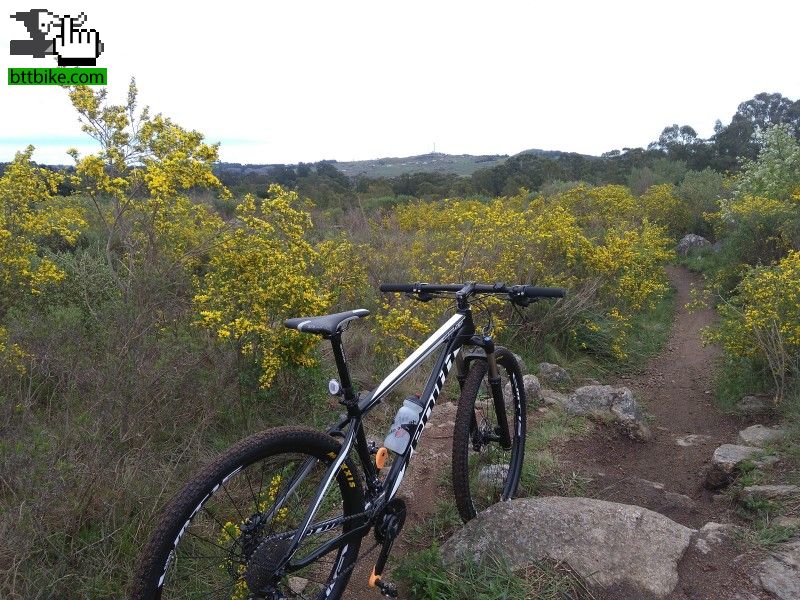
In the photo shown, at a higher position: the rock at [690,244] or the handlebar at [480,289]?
the handlebar at [480,289]

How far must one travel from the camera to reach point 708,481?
4.09 meters

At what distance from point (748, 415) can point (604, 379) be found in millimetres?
1550

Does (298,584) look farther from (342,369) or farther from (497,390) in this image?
(497,390)

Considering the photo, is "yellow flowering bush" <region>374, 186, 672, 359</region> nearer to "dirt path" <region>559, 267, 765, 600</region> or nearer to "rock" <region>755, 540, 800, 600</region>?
"dirt path" <region>559, 267, 765, 600</region>

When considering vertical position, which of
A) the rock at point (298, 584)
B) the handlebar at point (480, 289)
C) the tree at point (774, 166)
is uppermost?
the tree at point (774, 166)

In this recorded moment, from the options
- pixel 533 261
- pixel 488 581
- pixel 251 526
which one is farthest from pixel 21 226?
pixel 533 261

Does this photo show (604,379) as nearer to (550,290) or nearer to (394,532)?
(550,290)

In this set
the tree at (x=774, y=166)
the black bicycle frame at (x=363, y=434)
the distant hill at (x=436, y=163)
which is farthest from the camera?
the distant hill at (x=436, y=163)

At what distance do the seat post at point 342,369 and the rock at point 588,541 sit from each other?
0.96 meters

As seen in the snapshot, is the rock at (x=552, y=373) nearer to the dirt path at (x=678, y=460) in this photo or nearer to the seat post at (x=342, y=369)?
the dirt path at (x=678, y=460)

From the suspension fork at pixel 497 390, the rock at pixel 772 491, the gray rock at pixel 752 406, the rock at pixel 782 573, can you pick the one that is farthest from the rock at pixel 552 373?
the rock at pixel 782 573

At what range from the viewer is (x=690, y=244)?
15.8m

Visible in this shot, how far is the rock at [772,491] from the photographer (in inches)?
133

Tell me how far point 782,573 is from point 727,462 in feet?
5.48
